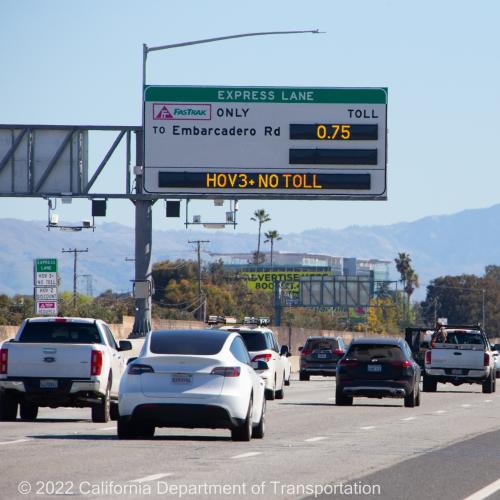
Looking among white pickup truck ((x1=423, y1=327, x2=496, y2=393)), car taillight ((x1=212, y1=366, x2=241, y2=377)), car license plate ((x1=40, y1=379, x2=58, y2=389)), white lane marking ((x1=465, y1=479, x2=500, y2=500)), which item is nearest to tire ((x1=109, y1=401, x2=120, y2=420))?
car license plate ((x1=40, y1=379, x2=58, y2=389))

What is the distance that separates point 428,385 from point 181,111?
40.5 ft

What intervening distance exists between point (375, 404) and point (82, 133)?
1888 cm

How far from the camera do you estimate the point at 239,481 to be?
15.4m

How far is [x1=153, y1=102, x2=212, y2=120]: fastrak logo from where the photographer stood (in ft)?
163

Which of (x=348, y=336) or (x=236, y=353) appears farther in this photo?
(x=348, y=336)

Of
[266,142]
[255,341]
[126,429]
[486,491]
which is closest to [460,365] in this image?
[255,341]

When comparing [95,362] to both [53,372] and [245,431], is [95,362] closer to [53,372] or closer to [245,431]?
[53,372]

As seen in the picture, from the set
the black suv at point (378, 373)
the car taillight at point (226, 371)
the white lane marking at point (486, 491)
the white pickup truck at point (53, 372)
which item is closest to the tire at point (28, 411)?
the white pickup truck at point (53, 372)

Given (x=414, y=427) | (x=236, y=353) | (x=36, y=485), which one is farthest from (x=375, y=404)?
(x=36, y=485)

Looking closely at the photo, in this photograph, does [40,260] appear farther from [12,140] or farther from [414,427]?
[414,427]

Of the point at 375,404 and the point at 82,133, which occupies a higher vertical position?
the point at 82,133

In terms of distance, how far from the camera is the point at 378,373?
1336 inches

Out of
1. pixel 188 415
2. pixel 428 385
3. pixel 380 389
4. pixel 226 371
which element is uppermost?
pixel 226 371

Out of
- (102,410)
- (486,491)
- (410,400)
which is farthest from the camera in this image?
(410,400)
